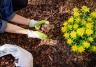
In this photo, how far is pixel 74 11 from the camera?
230 centimetres

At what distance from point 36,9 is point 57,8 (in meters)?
0.19

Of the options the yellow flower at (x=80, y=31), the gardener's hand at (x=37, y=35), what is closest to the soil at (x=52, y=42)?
the gardener's hand at (x=37, y=35)

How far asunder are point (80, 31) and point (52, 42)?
255 mm

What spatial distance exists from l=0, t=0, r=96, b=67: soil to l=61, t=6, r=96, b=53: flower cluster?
0.06 m

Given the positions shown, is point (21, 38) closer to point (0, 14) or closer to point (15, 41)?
point (15, 41)

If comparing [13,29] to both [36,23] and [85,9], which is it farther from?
[85,9]

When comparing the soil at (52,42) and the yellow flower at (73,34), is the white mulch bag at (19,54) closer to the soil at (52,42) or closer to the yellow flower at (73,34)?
the soil at (52,42)

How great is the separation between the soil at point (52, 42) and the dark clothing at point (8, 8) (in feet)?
0.24

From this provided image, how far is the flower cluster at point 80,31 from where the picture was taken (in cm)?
210

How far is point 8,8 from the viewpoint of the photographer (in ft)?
7.43

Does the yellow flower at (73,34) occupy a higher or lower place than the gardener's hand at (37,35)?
higher

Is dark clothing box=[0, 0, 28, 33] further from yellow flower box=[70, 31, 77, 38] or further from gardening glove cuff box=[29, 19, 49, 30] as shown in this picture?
yellow flower box=[70, 31, 77, 38]

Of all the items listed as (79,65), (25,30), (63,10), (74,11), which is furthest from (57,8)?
(79,65)

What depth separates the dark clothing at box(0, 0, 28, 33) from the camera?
2230 millimetres
